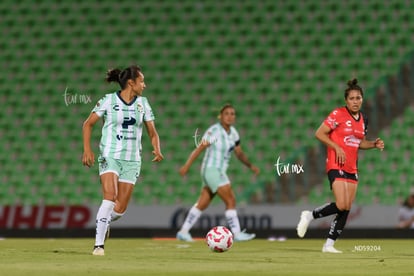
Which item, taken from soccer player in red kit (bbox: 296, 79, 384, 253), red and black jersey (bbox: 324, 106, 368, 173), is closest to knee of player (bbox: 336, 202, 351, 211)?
soccer player in red kit (bbox: 296, 79, 384, 253)

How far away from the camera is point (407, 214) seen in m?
16.1

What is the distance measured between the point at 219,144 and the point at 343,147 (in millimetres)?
3449

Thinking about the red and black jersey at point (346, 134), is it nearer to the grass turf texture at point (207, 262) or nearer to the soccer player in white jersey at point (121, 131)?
the grass turf texture at point (207, 262)

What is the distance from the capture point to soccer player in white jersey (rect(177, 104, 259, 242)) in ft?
44.4

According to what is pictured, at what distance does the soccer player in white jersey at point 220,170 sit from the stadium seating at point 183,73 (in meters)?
3.56

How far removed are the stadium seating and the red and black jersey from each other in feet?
22.3

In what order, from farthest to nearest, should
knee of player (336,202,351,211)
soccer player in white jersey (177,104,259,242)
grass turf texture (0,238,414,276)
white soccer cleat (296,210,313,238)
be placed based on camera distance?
soccer player in white jersey (177,104,259,242), white soccer cleat (296,210,313,238), knee of player (336,202,351,211), grass turf texture (0,238,414,276)

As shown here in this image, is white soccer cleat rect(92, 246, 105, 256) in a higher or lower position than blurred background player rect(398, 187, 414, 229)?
lower

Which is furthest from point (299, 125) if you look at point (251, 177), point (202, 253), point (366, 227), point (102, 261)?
point (102, 261)

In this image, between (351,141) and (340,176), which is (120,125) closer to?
(340,176)

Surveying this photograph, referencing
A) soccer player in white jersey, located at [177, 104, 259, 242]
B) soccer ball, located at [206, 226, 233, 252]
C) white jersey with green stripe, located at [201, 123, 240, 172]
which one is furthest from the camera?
A: white jersey with green stripe, located at [201, 123, 240, 172]

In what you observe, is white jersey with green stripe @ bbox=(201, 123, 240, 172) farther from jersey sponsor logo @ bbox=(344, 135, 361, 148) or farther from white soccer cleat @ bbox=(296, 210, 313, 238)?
jersey sponsor logo @ bbox=(344, 135, 361, 148)

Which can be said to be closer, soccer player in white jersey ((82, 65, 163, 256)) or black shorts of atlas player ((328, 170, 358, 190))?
soccer player in white jersey ((82, 65, 163, 256))

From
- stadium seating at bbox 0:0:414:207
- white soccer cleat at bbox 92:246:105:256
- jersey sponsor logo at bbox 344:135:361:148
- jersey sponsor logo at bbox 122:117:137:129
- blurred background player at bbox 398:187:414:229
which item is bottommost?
white soccer cleat at bbox 92:246:105:256
